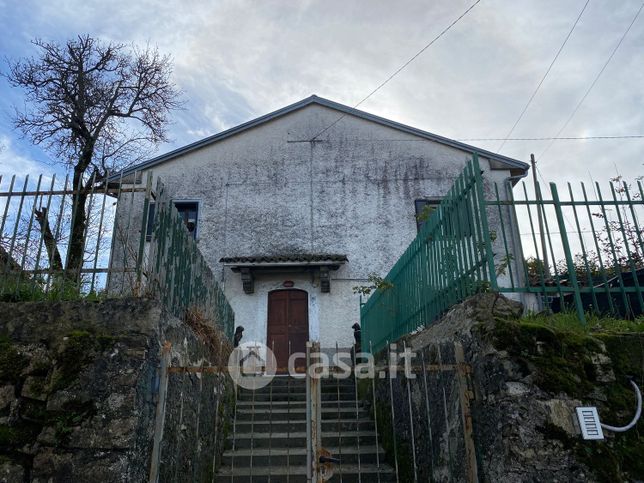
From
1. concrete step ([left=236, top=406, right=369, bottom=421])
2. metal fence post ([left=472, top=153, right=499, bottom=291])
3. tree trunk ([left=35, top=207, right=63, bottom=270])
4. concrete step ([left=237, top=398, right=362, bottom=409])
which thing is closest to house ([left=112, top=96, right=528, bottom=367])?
concrete step ([left=237, top=398, right=362, bottom=409])

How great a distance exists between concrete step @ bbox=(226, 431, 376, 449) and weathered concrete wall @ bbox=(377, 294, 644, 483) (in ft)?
8.60

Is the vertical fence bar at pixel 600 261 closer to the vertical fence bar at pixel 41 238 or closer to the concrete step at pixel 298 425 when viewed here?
the concrete step at pixel 298 425

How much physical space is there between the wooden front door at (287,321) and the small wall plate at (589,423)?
8142 mm

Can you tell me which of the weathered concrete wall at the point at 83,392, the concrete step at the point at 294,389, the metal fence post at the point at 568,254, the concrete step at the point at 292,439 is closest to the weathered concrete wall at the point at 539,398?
the metal fence post at the point at 568,254

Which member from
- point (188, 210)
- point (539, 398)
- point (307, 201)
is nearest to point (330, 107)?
point (307, 201)

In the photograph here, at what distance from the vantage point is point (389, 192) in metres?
11.7

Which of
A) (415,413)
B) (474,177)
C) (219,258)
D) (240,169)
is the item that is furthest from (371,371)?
(240,169)

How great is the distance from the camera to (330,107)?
42.1 feet

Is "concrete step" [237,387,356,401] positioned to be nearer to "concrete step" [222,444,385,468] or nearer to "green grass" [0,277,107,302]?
"concrete step" [222,444,385,468]

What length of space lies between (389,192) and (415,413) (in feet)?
25.8

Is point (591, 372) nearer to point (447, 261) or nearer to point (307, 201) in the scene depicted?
point (447, 261)

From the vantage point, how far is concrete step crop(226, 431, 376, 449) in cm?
569
